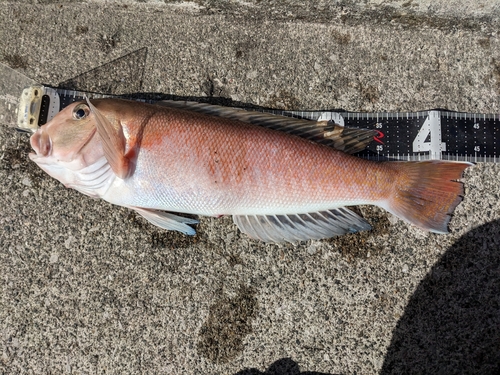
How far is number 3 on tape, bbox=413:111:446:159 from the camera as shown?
2.55 meters

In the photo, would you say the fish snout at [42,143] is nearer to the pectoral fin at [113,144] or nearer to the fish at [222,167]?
the fish at [222,167]

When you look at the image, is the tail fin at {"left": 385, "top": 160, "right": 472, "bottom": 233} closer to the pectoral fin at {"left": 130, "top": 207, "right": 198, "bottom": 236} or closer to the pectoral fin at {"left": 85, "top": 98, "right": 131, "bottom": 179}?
the pectoral fin at {"left": 130, "top": 207, "right": 198, "bottom": 236}

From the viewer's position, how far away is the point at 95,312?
243cm

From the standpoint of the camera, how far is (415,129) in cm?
258

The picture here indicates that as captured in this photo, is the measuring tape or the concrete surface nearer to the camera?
the concrete surface

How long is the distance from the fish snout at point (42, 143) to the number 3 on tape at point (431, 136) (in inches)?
93.8

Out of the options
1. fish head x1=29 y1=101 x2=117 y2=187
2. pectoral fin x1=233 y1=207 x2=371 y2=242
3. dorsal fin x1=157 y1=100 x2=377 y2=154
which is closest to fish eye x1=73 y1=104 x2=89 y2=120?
fish head x1=29 y1=101 x2=117 y2=187

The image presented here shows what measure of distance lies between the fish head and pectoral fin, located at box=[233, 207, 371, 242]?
3.18 ft

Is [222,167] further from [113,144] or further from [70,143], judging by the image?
[70,143]

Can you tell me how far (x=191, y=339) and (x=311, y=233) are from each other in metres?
1.05

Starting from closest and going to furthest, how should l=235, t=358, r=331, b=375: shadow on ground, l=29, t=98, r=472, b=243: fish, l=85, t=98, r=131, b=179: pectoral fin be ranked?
l=85, t=98, r=131, b=179: pectoral fin < l=29, t=98, r=472, b=243: fish < l=235, t=358, r=331, b=375: shadow on ground

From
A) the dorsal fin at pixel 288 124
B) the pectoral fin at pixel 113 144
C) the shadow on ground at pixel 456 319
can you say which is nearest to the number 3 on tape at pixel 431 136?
the dorsal fin at pixel 288 124

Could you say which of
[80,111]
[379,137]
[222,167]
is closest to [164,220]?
[222,167]

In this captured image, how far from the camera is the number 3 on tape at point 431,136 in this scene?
100 inches
